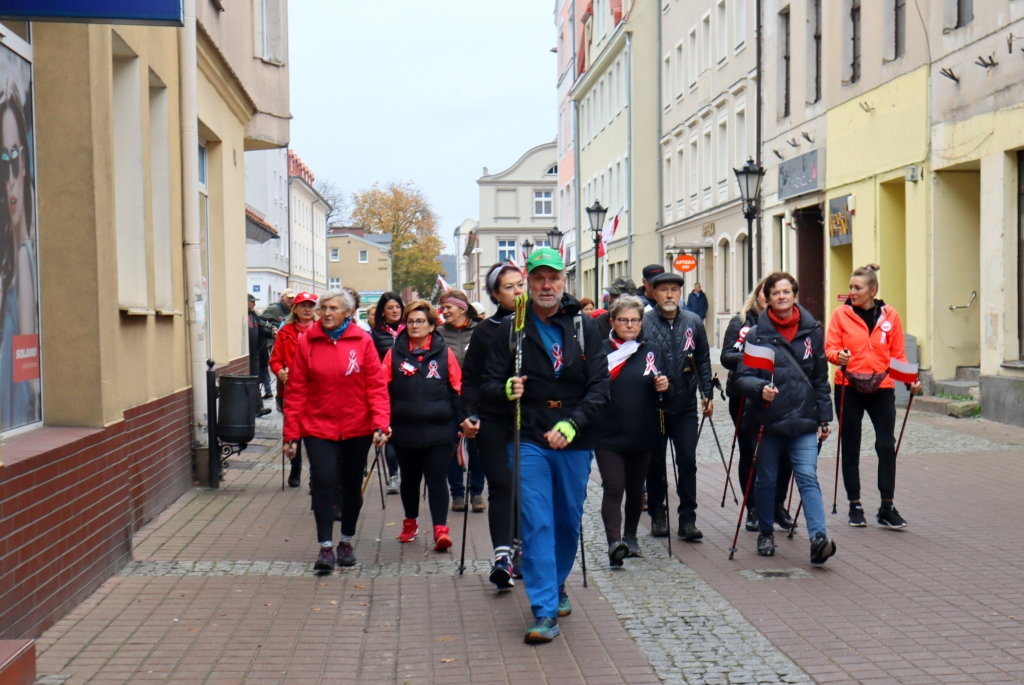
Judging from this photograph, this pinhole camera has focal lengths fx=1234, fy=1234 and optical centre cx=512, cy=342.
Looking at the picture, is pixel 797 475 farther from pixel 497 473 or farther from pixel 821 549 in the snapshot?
pixel 497 473

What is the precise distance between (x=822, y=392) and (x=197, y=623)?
418cm

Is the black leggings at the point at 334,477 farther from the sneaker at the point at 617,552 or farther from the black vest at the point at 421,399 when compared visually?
the sneaker at the point at 617,552

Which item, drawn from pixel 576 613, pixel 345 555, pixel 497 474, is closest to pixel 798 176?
pixel 345 555

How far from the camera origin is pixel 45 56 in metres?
7.28

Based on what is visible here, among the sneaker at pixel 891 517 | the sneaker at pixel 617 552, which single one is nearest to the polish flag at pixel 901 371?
the sneaker at pixel 891 517

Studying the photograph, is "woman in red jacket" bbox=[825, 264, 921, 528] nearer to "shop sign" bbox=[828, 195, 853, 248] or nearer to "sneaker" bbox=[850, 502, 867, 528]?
"sneaker" bbox=[850, 502, 867, 528]

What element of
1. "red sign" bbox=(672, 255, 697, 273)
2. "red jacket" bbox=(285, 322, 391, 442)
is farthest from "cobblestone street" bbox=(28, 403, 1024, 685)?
"red sign" bbox=(672, 255, 697, 273)

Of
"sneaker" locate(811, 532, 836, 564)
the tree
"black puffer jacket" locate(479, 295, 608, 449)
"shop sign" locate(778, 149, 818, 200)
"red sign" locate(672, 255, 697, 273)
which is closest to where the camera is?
"black puffer jacket" locate(479, 295, 608, 449)

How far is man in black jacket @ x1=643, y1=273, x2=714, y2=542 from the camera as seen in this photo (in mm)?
8414

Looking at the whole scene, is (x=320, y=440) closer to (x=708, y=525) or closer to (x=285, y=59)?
(x=708, y=525)

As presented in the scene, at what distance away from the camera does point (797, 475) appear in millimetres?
7840

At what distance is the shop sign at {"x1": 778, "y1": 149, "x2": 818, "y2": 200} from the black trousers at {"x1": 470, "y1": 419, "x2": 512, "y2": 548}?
17789mm

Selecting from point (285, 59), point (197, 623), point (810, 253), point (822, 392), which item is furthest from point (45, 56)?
point (810, 253)

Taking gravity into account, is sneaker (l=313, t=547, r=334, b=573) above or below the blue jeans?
below
